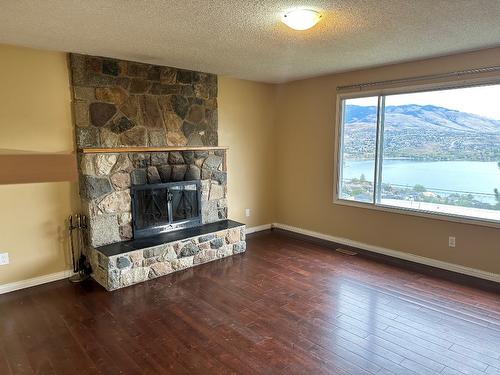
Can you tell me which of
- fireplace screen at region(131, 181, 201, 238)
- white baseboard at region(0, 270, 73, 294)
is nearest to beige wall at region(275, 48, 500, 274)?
fireplace screen at region(131, 181, 201, 238)

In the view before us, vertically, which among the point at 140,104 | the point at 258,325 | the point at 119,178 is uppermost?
the point at 140,104

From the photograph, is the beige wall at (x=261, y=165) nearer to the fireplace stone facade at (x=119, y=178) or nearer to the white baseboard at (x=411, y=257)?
the white baseboard at (x=411, y=257)

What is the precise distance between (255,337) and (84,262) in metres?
2.19

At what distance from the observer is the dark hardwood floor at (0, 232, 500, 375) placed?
2346mm

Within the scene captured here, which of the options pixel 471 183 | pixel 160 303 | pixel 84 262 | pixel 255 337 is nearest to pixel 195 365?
pixel 255 337

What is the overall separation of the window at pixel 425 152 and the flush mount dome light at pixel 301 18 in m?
2.14

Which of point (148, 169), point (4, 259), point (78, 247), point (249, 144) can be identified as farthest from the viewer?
point (249, 144)

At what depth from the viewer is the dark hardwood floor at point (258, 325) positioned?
2346 millimetres

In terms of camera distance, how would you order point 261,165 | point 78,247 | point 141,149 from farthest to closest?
point 261,165, point 141,149, point 78,247

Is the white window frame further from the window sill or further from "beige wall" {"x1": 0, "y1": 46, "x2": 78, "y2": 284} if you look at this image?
"beige wall" {"x1": 0, "y1": 46, "x2": 78, "y2": 284}

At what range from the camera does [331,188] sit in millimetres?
4926

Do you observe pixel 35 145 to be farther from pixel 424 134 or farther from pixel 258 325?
pixel 424 134

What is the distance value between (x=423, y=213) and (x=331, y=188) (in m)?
1.28

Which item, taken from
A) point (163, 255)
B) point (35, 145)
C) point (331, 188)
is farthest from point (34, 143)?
point (331, 188)
